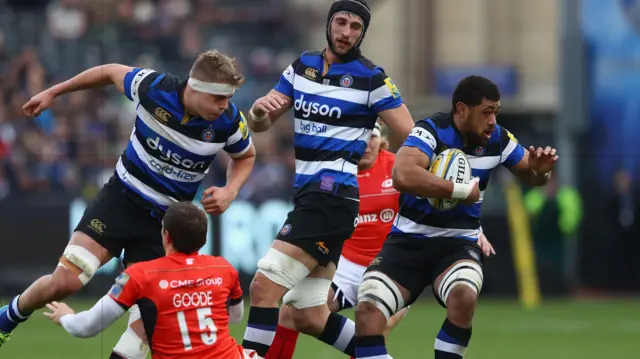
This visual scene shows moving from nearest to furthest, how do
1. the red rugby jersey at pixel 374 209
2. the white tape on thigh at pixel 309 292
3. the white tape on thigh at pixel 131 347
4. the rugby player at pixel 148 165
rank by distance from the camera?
1. the white tape on thigh at pixel 131 347
2. the rugby player at pixel 148 165
3. the white tape on thigh at pixel 309 292
4. the red rugby jersey at pixel 374 209

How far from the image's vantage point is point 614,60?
21047mm

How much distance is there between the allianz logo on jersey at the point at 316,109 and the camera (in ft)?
27.2

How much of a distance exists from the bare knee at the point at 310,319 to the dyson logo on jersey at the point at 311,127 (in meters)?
1.22

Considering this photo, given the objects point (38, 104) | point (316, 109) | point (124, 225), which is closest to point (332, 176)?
point (316, 109)

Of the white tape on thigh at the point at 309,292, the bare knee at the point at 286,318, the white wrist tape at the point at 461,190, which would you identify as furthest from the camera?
the bare knee at the point at 286,318

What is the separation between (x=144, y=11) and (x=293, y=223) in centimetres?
1484

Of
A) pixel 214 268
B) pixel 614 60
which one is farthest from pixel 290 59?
pixel 214 268

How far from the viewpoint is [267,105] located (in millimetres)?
8250

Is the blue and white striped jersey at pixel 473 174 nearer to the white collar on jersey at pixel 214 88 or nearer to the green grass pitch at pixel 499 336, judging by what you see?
the white collar on jersey at pixel 214 88

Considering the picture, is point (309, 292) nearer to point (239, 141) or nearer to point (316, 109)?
point (239, 141)

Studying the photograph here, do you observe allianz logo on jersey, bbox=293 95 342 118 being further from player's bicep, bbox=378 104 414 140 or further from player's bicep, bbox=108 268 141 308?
player's bicep, bbox=108 268 141 308

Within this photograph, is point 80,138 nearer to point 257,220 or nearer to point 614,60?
point 257,220

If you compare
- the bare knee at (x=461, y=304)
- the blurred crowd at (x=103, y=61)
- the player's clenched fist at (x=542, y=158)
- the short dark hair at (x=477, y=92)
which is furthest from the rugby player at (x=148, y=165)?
the blurred crowd at (x=103, y=61)

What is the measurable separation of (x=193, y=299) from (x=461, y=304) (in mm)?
1902
